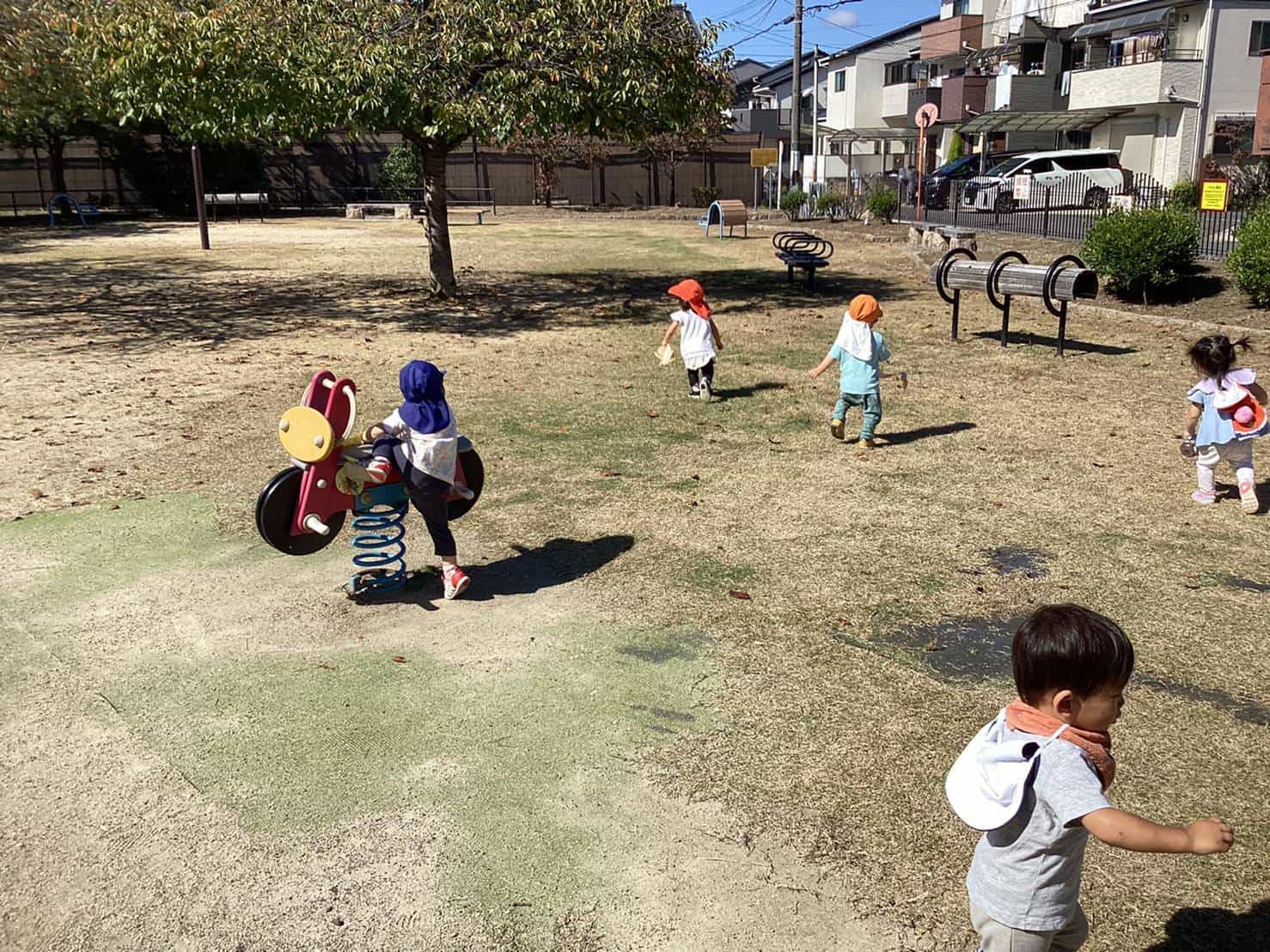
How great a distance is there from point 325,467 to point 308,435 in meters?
0.19

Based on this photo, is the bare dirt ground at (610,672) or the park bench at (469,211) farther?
the park bench at (469,211)

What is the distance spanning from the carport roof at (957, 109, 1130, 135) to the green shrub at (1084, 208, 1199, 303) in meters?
28.4

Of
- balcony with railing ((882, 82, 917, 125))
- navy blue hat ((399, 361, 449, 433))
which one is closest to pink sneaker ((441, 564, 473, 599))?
navy blue hat ((399, 361, 449, 433))

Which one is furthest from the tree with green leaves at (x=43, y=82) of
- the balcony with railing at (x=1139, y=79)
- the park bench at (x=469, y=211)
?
the balcony with railing at (x=1139, y=79)

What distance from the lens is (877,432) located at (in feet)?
29.4

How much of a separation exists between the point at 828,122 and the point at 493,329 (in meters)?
56.5

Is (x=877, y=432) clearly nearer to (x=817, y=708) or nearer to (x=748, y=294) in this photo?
(x=817, y=708)

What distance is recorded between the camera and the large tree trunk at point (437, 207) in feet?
53.3

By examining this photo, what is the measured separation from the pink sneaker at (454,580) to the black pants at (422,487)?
21cm

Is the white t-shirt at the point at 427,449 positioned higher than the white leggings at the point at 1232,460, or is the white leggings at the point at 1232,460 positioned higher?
the white t-shirt at the point at 427,449

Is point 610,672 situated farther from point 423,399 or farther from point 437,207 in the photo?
point 437,207

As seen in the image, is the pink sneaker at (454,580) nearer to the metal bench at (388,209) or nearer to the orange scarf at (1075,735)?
the orange scarf at (1075,735)

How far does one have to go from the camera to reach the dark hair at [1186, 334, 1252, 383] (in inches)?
261

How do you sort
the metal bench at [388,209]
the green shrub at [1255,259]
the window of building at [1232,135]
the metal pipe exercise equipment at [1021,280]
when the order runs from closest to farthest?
the metal pipe exercise equipment at [1021,280]
the green shrub at [1255,259]
the window of building at [1232,135]
the metal bench at [388,209]
